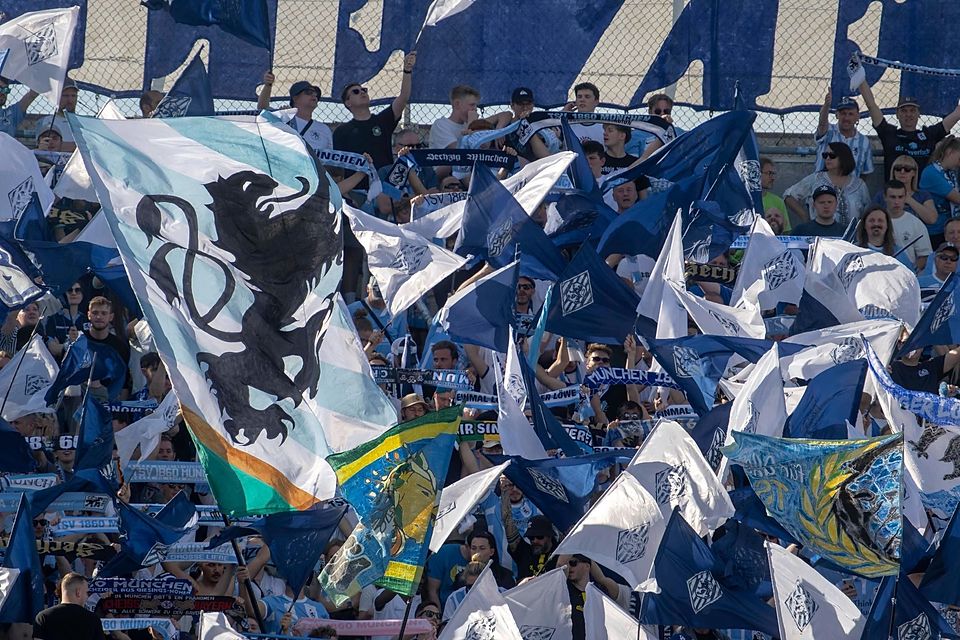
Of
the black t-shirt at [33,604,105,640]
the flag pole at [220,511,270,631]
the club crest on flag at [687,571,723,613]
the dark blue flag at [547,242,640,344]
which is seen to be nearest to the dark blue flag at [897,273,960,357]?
the dark blue flag at [547,242,640,344]

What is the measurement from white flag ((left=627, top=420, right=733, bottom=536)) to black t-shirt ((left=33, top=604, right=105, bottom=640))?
17.1 feet

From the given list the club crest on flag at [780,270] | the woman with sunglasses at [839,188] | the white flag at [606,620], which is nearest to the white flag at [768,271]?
the club crest on flag at [780,270]

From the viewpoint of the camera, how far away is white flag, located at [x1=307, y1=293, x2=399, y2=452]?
11688mm

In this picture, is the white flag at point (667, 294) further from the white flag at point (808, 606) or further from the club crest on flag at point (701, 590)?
the white flag at point (808, 606)

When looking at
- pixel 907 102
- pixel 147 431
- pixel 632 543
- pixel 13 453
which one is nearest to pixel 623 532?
pixel 632 543

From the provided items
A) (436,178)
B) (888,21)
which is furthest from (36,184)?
(888,21)

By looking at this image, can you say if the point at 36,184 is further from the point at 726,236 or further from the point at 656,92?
the point at 656,92

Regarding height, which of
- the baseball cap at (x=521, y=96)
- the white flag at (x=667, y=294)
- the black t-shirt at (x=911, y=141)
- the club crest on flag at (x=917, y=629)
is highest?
the baseball cap at (x=521, y=96)

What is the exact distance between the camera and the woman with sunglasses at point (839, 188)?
727 inches

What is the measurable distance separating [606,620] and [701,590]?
0.58 m

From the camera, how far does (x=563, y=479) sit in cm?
1355

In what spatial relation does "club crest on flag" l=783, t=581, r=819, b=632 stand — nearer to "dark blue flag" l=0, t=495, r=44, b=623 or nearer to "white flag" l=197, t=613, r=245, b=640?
"white flag" l=197, t=613, r=245, b=640

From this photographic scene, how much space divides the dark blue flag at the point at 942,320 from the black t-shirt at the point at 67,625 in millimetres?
7924

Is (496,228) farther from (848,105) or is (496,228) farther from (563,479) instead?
(848,105)
